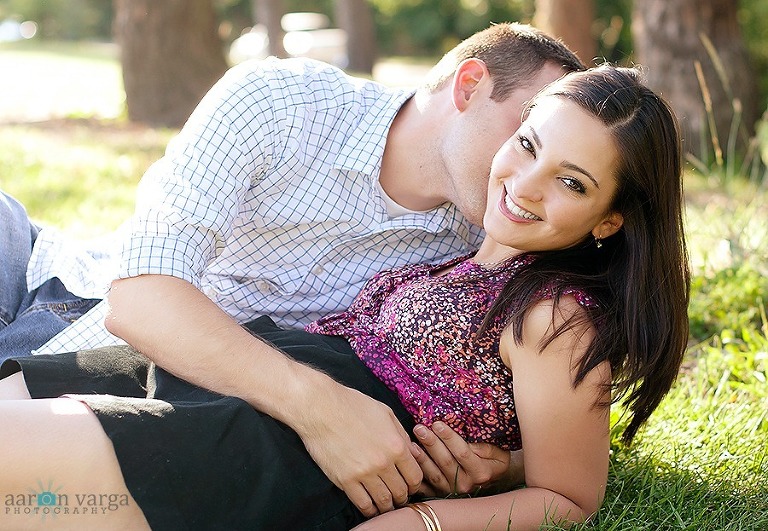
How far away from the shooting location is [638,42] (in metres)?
8.22

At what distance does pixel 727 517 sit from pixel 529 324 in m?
0.84

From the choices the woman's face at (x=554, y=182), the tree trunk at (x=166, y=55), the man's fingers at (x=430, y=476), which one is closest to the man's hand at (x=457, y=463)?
the man's fingers at (x=430, y=476)

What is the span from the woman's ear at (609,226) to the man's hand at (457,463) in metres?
0.62

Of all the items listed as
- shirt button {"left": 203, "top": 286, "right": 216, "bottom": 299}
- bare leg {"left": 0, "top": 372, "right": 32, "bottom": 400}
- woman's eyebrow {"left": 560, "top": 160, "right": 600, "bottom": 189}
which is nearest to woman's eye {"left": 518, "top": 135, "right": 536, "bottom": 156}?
woman's eyebrow {"left": 560, "top": 160, "right": 600, "bottom": 189}

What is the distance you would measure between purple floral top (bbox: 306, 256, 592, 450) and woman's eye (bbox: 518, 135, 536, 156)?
11.8 inches

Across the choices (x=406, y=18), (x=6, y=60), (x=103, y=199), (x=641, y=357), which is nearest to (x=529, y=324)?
(x=641, y=357)

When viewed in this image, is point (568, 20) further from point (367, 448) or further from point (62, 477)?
point (62, 477)

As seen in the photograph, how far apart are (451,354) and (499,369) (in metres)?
0.13

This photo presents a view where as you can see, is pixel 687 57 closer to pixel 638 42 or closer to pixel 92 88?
pixel 638 42

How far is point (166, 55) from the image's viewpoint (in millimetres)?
9664

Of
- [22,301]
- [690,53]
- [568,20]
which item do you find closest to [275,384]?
[22,301]

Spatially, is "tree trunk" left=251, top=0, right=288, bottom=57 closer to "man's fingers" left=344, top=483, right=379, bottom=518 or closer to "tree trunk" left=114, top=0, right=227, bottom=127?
"tree trunk" left=114, top=0, right=227, bottom=127

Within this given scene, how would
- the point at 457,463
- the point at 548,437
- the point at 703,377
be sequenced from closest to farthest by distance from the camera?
the point at 548,437 → the point at 457,463 → the point at 703,377

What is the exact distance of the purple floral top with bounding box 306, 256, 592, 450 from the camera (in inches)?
93.4
